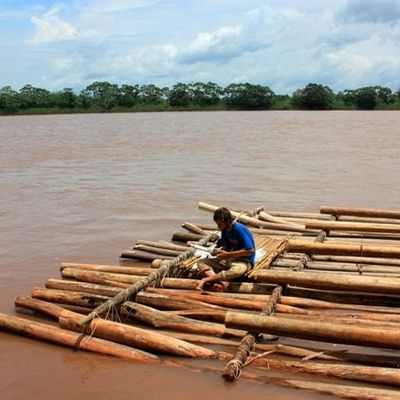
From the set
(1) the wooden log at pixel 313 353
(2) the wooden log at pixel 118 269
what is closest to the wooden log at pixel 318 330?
(1) the wooden log at pixel 313 353

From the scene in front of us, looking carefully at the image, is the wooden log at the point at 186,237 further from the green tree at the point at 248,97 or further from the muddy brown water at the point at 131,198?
the green tree at the point at 248,97

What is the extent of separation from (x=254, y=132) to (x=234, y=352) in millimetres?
27841

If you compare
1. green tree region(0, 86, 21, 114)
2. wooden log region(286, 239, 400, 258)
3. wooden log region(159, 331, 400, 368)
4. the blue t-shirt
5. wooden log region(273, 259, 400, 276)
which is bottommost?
wooden log region(159, 331, 400, 368)

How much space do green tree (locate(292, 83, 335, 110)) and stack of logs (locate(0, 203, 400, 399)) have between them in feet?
192

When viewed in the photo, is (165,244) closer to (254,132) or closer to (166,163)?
(166,163)

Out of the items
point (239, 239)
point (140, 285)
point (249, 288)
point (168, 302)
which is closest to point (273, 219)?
point (239, 239)

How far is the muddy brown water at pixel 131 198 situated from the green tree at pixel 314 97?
124ft

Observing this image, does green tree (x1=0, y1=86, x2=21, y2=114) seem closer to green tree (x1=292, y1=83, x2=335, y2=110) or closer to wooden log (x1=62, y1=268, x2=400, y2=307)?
green tree (x1=292, y1=83, x2=335, y2=110)

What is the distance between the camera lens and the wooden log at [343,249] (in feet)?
18.8

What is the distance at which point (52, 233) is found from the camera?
9.46 meters

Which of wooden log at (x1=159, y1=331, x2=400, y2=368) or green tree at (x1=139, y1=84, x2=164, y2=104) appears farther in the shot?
green tree at (x1=139, y1=84, x2=164, y2=104)

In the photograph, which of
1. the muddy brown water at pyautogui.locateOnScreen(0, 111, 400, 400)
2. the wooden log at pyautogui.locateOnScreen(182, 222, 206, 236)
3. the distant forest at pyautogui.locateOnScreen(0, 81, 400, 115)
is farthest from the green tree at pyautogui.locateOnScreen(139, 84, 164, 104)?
the wooden log at pyautogui.locateOnScreen(182, 222, 206, 236)

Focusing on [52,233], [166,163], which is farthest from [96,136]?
[52,233]

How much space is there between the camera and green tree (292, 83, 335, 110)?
63.2 metres
